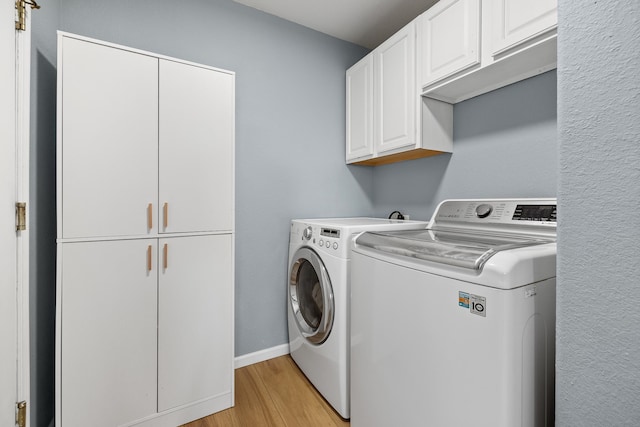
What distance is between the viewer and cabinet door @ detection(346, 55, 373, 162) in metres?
2.17

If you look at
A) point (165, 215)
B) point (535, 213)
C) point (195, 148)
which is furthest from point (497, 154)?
point (165, 215)

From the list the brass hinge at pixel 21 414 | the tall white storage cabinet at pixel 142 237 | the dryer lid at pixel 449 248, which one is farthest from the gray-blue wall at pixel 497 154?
the brass hinge at pixel 21 414

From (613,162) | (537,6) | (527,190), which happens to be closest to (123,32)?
(537,6)

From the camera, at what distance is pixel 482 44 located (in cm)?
142

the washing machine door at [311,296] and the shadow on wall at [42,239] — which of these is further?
the washing machine door at [311,296]

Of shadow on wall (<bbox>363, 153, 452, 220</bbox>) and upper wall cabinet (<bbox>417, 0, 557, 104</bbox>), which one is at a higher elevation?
upper wall cabinet (<bbox>417, 0, 557, 104</bbox>)

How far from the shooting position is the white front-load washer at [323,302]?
1532mm

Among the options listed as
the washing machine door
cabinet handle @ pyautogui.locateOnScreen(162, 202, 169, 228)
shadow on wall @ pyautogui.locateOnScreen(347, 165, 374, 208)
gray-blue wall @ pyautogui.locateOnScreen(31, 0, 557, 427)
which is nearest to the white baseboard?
gray-blue wall @ pyautogui.locateOnScreen(31, 0, 557, 427)

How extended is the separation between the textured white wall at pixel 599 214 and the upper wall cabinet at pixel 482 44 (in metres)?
0.77

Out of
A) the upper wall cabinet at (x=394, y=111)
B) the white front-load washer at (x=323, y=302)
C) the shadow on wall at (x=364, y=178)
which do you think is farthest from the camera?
the shadow on wall at (x=364, y=178)

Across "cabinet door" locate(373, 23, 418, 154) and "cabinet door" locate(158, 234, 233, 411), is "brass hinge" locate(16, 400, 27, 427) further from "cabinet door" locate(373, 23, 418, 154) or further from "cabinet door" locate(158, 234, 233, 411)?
"cabinet door" locate(373, 23, 418, 154)

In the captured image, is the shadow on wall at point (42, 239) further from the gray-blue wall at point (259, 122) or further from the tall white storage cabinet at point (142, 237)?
the tall white storage cabinet at point (142, 237)

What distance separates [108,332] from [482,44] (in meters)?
2.27

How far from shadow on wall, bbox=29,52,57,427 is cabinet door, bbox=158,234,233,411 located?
1.62 feet
